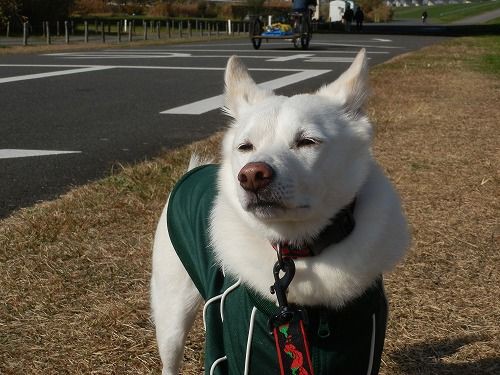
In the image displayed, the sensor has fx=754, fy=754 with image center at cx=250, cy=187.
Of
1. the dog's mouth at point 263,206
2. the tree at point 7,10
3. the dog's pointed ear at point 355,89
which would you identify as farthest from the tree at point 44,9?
the dog's mouth at point 263,206

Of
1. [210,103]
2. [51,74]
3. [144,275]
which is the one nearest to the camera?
[144,275]

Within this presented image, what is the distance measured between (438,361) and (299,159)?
1.33m

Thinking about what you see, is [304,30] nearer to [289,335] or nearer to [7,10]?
[7,10]

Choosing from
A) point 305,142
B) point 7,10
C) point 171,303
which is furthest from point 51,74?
point 7,10

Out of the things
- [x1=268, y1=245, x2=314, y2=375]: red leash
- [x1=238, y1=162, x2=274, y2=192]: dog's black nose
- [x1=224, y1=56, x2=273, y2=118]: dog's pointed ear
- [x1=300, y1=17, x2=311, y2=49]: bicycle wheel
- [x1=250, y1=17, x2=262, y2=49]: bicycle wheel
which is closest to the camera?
[x1=238, y1=162, x2=274, y2=192]: dog's black nose

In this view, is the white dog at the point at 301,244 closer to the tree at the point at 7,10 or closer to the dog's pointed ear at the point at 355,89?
the dog's pointed ear at the point at 355,89

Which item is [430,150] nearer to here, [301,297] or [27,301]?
[27,301]

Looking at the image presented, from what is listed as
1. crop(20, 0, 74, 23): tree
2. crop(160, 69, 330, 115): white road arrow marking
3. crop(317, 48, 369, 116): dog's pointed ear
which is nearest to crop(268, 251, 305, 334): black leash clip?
crop(317, 48, 369, 116): dog's pointed ear

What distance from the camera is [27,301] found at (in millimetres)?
3438

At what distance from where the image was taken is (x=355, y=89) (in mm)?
2592

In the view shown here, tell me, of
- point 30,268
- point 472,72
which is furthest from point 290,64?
point 30,268

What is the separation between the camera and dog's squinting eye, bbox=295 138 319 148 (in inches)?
89.8

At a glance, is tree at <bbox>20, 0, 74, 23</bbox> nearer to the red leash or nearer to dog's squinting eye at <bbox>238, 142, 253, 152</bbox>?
dog's squinting eye at <bbox>238, 142, 253, 152</bbox>

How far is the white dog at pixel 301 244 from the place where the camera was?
2.20 metres
